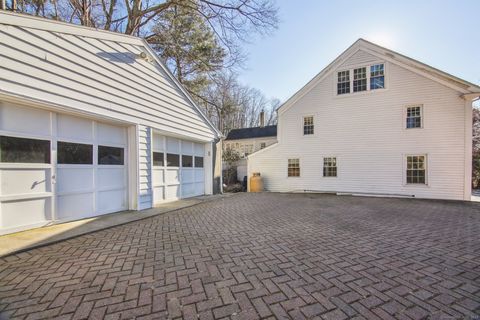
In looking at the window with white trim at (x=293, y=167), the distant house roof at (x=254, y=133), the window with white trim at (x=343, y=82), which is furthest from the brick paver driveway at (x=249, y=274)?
the distant house roof at (x=254, y=133)

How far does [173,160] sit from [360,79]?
9918mm

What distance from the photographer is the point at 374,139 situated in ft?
34.2

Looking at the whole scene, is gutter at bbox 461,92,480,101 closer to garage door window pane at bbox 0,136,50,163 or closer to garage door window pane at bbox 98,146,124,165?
garage door window pane at bbox 98,146,124,165

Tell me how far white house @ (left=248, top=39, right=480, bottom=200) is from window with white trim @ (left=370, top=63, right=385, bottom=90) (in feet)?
0.14

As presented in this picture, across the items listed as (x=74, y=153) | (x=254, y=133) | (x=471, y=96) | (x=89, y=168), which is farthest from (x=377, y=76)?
(x=254, y=133)

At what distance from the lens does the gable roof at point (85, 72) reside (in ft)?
12.6

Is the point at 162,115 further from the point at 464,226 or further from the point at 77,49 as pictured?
the point at 464,226

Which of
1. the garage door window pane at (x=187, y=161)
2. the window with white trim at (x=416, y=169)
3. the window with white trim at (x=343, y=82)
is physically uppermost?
the window with white trim at (x=343, y=82)

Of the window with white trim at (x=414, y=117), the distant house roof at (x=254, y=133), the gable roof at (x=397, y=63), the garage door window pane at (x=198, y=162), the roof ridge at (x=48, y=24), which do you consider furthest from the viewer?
the distant house roof at (x=254, y=133)

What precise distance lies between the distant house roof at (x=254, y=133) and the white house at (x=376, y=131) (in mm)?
8787

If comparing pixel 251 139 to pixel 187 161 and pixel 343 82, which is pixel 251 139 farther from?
pixel 187 161

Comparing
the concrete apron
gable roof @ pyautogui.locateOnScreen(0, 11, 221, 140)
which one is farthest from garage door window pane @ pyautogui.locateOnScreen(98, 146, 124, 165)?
the concrete apron

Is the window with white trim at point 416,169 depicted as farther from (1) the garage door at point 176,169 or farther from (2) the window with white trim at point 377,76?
(1) the garage door at point 176,169

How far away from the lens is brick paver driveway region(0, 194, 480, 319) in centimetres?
202
